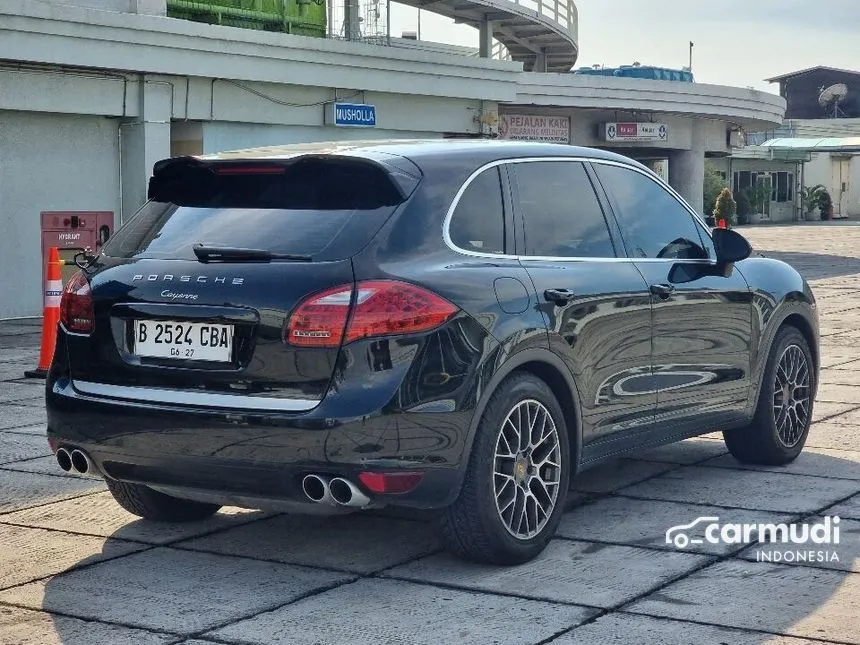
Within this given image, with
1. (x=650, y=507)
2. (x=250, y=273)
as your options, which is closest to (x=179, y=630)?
(x=250, y=273)

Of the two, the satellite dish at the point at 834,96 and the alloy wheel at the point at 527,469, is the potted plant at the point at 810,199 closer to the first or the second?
the satellite dish at the point at 834,96

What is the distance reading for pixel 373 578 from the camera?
215 inches

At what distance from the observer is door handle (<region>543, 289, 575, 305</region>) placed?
586 cm

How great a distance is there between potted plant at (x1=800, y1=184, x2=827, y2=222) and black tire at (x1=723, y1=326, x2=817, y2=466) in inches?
2579

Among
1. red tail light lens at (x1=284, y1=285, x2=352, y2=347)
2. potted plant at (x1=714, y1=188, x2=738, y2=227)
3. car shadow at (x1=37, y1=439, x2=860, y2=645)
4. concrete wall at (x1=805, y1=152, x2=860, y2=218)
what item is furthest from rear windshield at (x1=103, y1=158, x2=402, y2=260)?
concrete wall at (x1=805, y1=152, x2=860, y2=218)

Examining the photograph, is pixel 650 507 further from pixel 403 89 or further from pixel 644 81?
pixel 644 81

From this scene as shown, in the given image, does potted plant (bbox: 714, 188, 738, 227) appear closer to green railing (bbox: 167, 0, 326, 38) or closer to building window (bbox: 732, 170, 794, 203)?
building window (bbox: 732, 170, 794, 203)

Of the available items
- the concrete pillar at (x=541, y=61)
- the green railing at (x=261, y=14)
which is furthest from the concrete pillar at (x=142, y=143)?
the concrete pillar at (x=541, y=61)

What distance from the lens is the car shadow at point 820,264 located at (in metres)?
26.4

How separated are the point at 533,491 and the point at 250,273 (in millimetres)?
1430

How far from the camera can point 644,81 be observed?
3772cm

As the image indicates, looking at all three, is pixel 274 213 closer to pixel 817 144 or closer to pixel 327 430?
pixel 327 430

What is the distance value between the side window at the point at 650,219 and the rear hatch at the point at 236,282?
4.80 feet

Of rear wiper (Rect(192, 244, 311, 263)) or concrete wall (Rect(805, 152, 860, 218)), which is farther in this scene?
concrete wall (Rect(805, 152, 860, 218))
